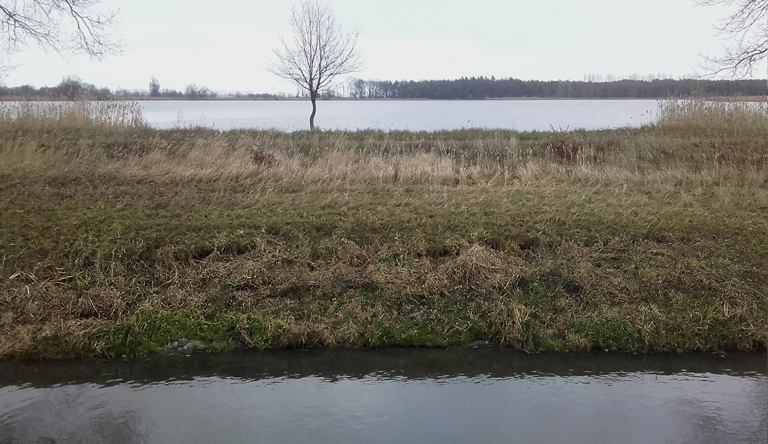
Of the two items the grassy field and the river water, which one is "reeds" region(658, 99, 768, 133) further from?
the river water

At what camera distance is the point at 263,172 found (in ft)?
43.0

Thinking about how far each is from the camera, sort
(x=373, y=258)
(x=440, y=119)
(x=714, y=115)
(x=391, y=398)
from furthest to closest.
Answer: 1. (x=440, y=119)
2. (x=714, y=115)
3. (x=373, y=258)
4. (x=391, y=398)

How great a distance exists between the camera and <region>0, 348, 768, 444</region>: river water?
18.2 feet

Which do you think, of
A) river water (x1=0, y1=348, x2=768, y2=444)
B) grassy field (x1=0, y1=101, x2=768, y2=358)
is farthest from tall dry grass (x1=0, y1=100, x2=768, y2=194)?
river water (x1=0, y1=348, x2=768, y2=444)

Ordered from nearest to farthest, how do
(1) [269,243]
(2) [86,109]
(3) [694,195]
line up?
(1) [269,243]
(3) [694,195]
(2) [86,109]

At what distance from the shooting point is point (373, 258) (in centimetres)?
901

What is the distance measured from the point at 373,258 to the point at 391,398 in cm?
303

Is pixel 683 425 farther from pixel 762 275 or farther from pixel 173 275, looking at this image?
pixel 173 275

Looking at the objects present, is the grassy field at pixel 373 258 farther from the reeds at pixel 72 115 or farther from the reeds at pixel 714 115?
the reeds at pixel 714 115

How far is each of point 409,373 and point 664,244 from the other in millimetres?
4949

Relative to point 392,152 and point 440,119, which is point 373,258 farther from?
point 440,119

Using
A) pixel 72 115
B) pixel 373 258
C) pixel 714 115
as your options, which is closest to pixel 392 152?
pixel 373 258

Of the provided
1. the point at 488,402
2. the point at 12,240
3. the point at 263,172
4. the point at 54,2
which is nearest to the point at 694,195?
the point at 488,402

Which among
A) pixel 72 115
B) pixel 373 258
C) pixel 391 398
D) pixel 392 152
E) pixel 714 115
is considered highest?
pixel 714 115
